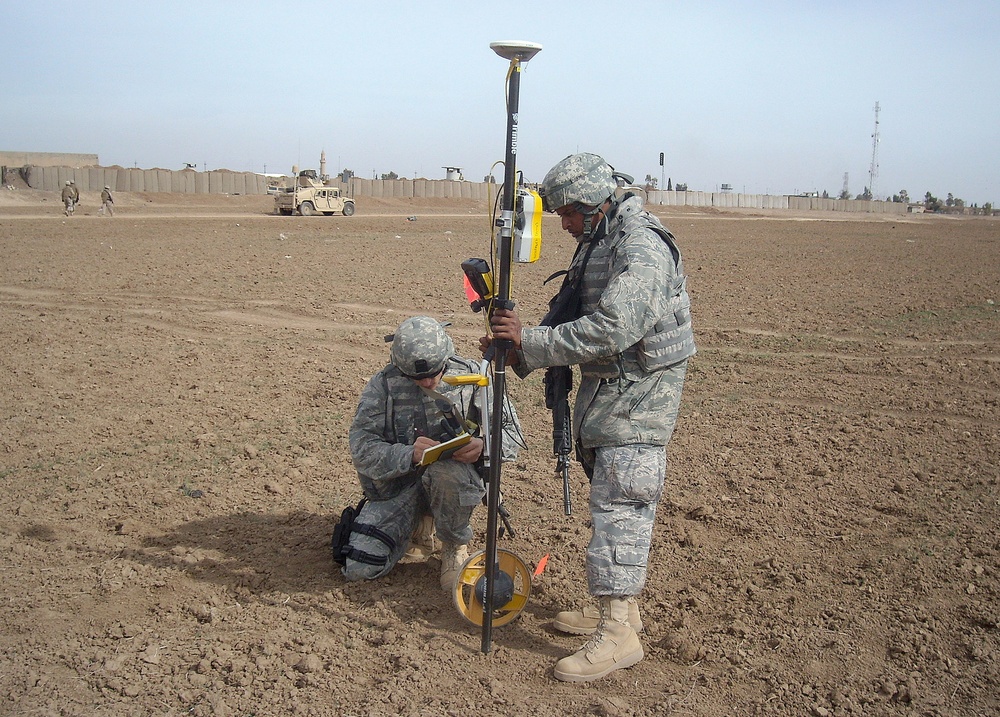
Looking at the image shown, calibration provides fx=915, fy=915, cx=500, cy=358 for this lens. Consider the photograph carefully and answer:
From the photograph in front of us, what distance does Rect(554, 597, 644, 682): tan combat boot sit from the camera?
3.69m

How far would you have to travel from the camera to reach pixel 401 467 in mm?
4227

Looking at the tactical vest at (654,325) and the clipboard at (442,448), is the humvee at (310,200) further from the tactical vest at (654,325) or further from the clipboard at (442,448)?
the tactical vest at (654,325)

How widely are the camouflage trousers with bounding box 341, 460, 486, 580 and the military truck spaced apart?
31.4 metres

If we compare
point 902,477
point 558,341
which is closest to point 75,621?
point 558,341

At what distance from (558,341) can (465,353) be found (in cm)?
624

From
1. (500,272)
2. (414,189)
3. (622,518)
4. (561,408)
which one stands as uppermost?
(414,189)

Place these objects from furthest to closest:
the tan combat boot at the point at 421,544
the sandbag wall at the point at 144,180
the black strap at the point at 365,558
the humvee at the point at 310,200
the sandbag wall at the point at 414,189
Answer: the sandbag wall at the point at 414,189, the sandbag wall at the point at 144,180, the humvee at the point at 310,200, the tan combat boot at the point at 421,544, the black strap at the point at 365,558

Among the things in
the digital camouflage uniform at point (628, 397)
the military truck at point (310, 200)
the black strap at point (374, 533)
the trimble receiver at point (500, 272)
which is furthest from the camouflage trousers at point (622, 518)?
the military truck at point (310, 200)

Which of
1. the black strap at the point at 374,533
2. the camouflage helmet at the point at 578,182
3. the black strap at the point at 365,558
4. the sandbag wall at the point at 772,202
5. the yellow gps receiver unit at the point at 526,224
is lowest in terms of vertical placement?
the black strap at the point at 365,558

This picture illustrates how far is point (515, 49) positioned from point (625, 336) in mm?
1150

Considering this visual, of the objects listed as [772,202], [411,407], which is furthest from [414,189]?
[411,407]

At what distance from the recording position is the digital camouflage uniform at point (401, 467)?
435 centimetres

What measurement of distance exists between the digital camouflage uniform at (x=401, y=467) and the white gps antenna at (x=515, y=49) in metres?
1.52

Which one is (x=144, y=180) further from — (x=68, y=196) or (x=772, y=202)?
(x=772, y=202)
